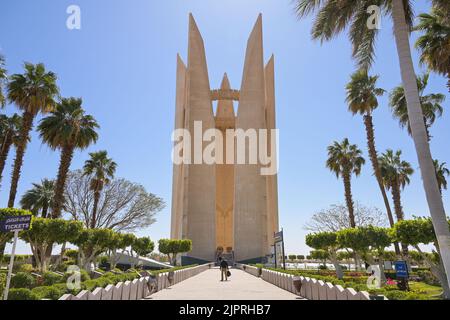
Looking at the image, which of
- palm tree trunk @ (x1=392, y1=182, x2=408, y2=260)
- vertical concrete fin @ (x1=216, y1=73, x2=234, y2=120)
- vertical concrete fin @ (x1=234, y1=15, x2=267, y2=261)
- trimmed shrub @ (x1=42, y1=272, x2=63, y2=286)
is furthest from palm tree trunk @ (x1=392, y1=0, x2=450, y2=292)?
vertical concrete fin @ (x1=216, y1=73, x2=234, y2=120)

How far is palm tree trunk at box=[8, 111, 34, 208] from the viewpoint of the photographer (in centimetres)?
1910

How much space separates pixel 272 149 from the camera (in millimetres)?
47812

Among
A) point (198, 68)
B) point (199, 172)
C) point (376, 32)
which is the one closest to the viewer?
point (376, 32)

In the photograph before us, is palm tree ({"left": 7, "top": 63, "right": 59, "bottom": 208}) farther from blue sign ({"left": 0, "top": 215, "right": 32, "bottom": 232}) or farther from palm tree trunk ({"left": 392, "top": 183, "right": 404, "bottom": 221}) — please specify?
palm tree trunk ({"left": 392, "top": 183, "right": 404, "bottom": 221})

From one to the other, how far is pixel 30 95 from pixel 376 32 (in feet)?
63.3

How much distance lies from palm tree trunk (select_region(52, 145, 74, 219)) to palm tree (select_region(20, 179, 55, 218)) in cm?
1694

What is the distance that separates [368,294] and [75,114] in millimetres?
22793

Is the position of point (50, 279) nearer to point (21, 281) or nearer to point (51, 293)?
point (21, 281)

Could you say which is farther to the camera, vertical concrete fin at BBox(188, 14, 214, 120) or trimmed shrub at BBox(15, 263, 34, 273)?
vertical concrete fin at BBox(188, 14, 214, 120)

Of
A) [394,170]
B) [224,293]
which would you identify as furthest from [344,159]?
[224,293]

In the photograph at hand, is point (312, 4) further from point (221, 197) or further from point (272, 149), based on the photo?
point (221, 197)

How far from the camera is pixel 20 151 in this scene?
2003cm

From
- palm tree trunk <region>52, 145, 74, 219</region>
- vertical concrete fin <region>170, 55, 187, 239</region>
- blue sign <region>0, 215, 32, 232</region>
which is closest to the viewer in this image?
blue sign <region>0, 215, 32, 232</region>
